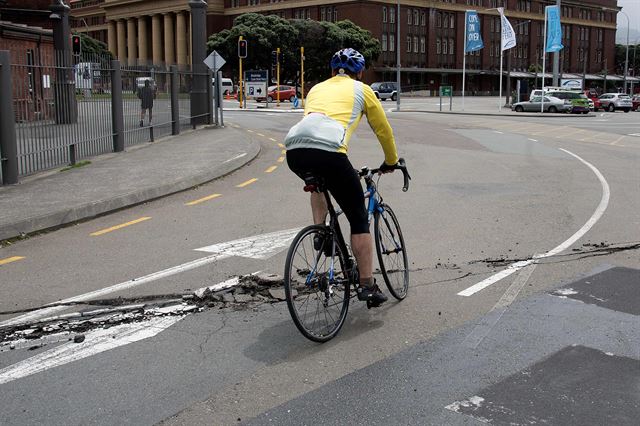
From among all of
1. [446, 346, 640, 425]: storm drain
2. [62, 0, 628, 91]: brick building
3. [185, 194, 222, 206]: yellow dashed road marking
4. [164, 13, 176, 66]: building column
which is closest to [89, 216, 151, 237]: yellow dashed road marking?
[185, 194, 222, 206]: yellow dashed road marking

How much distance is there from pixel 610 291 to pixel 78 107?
1109 cm

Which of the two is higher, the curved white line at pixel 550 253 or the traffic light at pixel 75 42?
the traffic light at pixel 75 42

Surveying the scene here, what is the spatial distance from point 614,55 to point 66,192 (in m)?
133

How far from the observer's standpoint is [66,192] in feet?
35.0

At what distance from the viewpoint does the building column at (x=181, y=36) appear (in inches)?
4126

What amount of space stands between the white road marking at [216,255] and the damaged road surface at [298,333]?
0.08ft

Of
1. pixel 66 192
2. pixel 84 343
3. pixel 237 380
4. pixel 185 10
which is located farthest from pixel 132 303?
pixel 185 10

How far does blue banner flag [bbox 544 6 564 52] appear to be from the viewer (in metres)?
46.6

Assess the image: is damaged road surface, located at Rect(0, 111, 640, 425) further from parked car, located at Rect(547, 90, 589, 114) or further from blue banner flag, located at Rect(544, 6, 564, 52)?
parked car, located at Rect(547, 90, 589, 114)

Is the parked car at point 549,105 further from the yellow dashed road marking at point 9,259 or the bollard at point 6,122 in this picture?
the yellow dashed road marking at point 9,259

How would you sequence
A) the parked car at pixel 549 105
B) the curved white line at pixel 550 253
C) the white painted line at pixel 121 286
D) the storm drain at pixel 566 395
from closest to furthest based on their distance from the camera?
the storm drain at pixel 566 395
the white painted line at pixel 121 286
the curved white line at pixel 550 253
the parked car at pixel 549 105

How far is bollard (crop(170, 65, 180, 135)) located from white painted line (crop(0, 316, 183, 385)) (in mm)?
15431

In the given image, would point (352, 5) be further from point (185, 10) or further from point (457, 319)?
point (457, 319)

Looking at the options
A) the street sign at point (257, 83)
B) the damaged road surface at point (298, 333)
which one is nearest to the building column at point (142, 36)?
the street sign at point (257, 83)
